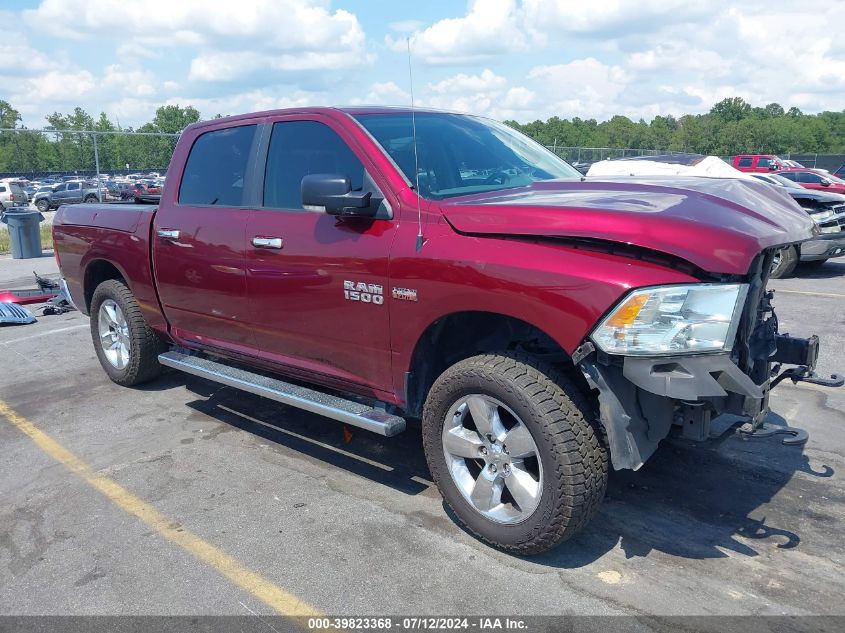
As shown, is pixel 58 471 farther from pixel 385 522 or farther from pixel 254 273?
pixel 385 522

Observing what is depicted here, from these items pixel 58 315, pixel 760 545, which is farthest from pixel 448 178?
pixel 58 315

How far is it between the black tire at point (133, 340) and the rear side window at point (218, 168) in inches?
44.3

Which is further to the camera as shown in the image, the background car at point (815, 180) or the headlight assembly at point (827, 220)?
the background car at point (815, 180)

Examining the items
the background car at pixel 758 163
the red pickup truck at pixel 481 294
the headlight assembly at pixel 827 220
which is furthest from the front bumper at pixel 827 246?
the background car at pixel 758 163

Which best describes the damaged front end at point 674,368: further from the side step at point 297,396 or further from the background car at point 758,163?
the background car at point 758,163

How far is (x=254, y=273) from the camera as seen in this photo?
14.4 feet

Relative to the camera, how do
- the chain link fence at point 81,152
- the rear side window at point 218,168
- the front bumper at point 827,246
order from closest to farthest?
the rear side window at point 218,168 → the front bumper at point 827,246 → the chain link fence at point 81,152

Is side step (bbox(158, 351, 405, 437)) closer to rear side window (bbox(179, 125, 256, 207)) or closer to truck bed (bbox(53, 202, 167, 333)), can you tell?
truck bed (bbox(53, 202, 167, 333))

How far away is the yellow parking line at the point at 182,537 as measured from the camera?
3.09 metres

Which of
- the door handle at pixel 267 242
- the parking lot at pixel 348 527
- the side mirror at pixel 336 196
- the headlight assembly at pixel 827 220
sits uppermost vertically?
the side mirror at pixel 336 196

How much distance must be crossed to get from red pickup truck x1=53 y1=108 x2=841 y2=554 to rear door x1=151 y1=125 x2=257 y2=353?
0.02 m

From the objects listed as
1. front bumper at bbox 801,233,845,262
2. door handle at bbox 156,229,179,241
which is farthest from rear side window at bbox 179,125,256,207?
front bumper at bbox 801,233,845,262

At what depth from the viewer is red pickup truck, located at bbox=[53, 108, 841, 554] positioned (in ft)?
9.37

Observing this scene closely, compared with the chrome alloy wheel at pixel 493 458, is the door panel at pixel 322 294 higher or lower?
higher
